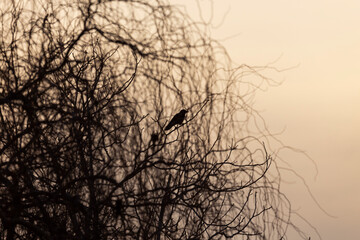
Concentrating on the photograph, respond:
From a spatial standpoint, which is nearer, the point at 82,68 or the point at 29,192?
the point at 29,192

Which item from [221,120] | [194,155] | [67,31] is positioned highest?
[67,31]

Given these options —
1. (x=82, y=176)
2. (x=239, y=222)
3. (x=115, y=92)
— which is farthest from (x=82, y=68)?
(x=239, y=222)

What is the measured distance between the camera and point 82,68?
19.0 feet

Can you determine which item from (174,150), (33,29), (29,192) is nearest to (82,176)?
(29,192)

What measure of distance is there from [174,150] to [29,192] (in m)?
1.15

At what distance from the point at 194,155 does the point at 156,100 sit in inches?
21.9

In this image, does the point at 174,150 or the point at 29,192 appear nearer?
the point at 29,192

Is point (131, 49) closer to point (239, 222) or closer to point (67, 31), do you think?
point (67, 31)

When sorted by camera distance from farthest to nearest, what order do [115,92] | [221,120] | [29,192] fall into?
1. [221,120]
2. [115,92]
3. [29,192]

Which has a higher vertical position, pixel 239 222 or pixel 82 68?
pixel 82 68

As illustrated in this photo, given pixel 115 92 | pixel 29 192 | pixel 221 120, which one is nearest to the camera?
pixel 29 192

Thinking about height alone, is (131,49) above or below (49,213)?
above

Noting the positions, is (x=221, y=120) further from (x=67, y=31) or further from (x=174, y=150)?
(x=67, y=31)

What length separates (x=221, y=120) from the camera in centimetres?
607
